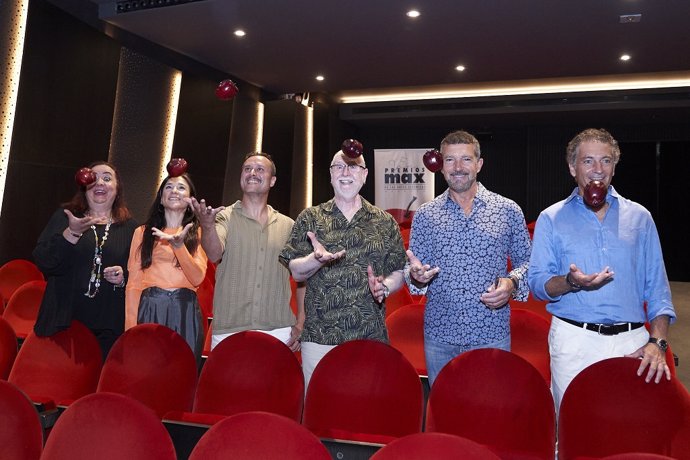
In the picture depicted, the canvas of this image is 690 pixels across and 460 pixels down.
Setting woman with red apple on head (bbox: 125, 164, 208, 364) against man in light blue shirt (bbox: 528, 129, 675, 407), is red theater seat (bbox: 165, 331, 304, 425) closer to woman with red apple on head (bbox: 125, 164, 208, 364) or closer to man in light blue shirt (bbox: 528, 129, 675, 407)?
woman with red apple on head (bbox: 125, 164, 208, 364)

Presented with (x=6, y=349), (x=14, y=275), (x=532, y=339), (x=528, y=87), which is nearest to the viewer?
(x=6, y=349)

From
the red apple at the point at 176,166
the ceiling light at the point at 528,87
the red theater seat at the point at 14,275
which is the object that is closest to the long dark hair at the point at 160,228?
the red apple at the point at 176,166

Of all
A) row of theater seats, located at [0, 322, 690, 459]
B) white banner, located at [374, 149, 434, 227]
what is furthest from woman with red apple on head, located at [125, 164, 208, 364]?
white banner, located at [374, 149, 434, 227]

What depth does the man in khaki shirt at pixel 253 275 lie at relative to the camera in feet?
8.38

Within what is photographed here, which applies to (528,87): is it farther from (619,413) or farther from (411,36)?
(619,413)

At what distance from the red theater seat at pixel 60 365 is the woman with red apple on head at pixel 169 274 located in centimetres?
21

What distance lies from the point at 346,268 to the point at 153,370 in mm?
848

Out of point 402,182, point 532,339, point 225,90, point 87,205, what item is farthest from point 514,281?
point 402,182

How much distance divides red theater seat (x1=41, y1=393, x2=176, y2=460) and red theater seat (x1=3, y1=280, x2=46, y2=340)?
2313 mm

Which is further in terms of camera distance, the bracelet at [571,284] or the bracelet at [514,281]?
the bracelet at [514,281]

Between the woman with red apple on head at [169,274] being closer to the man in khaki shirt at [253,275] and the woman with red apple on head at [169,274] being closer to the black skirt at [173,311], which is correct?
the black skirt at [173,311]

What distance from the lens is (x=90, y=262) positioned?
249 centimetres

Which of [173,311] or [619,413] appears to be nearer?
[619,413]

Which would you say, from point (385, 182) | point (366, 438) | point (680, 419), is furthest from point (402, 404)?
point (385, 182)
